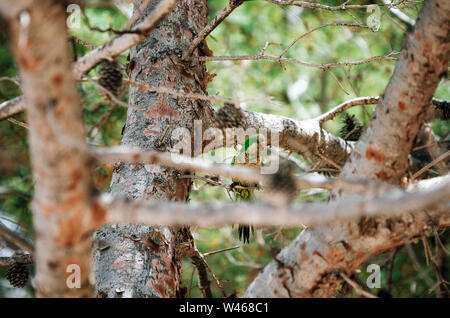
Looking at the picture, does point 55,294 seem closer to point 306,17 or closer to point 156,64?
point 156,64

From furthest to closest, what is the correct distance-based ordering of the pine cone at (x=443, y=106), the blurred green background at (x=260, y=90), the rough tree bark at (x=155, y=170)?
the blurred green background at (x=260, y=90) < the pine cone at (x=443, y=106) < the rough tree bark at (x=155, y=170)

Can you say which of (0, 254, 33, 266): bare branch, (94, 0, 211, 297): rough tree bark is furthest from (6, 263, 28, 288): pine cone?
(94, 0, 211, 297): rough tree bark

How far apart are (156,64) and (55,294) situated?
1.11m

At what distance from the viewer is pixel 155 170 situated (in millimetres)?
1489

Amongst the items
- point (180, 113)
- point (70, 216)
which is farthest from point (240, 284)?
point (70, 216)

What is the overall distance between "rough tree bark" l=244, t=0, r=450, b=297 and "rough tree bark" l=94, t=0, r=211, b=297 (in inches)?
18.4

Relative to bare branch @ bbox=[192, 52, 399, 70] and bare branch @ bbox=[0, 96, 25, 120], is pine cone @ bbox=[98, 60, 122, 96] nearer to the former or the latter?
bare branch @ bbox=[0, 96, 25, 120]

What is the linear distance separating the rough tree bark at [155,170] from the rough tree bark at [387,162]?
1.54 feet

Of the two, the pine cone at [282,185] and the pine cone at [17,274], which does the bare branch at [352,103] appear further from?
the pine cone at [17,274]

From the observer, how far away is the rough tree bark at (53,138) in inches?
26.9

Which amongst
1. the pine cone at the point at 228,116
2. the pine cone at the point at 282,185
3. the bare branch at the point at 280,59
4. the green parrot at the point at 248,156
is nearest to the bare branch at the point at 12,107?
the pine cone at the point at 228,116

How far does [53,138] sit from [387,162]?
0.78m

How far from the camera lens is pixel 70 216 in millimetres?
775

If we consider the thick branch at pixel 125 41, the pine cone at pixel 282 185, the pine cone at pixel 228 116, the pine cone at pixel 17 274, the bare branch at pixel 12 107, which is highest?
the thick branch at pixel 125 41
